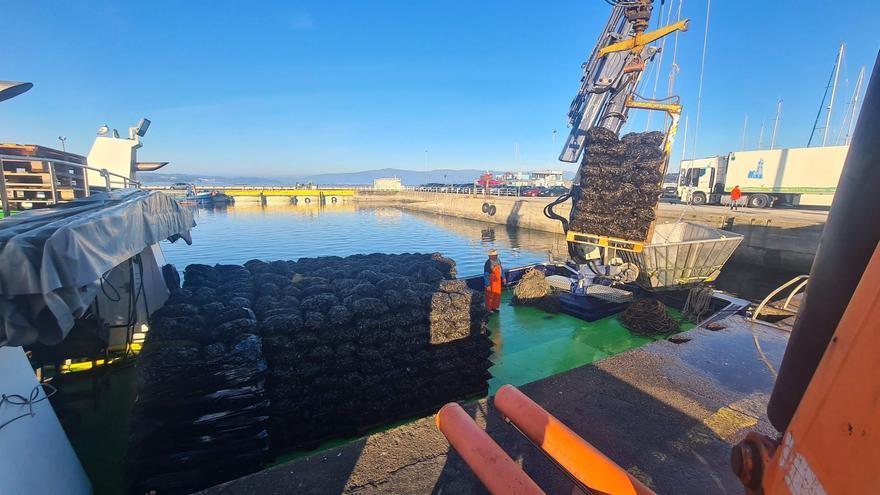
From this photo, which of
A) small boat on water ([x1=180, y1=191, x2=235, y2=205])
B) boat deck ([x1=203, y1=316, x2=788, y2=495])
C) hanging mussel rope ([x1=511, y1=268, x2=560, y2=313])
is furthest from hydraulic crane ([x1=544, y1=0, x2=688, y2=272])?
small boat on water ([x1=180, y1=191, x2=235, y2=205])

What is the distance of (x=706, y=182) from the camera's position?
25.4 meters

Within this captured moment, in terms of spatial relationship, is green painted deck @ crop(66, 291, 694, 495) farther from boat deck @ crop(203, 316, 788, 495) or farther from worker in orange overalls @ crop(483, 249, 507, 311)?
boat deck @ crop(203, 316, 788, 495)

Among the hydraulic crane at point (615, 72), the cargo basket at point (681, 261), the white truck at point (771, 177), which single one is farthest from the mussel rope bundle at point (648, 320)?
the white truck at point (771, 177)

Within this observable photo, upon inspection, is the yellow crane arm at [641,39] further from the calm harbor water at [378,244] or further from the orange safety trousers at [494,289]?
the calm harbor water at [378,244]

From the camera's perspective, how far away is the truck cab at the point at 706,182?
81.8 ft

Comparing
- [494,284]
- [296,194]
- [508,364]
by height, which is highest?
[296,194]

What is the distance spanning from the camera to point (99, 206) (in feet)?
14.2

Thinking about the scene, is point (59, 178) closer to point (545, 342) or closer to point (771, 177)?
point (545, 342)

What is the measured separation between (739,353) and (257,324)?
19.6 feet

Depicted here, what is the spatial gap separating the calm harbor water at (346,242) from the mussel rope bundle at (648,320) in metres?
7.69

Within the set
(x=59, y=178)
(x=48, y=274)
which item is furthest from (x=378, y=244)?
(x=48, y=274)

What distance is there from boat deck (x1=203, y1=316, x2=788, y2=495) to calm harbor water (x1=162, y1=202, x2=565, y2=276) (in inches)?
434

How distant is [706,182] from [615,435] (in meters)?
29.0

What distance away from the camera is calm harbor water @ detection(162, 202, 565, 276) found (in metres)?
18.1
